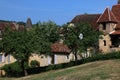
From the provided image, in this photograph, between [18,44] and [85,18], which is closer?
[18,44]

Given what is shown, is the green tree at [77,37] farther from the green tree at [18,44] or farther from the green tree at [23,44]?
the green tree at [18,44]

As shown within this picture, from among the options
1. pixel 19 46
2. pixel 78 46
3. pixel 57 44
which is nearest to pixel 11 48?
pixel 19 46

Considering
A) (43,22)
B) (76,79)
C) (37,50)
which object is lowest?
(76,79)

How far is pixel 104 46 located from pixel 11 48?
2267 cm

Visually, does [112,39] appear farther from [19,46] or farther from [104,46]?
[19,46]

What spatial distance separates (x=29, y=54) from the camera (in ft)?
166

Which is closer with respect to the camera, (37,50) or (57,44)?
(37,50)

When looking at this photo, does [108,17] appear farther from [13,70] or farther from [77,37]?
[13,70]

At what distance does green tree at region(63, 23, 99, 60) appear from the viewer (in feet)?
182

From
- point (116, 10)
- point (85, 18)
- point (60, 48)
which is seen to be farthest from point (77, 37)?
point (85, 18)

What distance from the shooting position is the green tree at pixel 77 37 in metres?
55.4

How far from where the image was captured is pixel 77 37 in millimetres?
55906

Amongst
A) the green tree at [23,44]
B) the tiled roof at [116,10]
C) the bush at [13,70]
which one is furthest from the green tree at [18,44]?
the tiled roof at [116,10]

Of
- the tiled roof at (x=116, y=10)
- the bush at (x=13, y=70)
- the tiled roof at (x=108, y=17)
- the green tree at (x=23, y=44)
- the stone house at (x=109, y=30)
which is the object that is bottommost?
the bush at (x=13, y=70)
